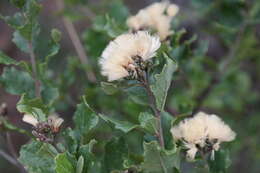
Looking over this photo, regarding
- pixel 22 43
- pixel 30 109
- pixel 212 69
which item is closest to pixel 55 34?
pixel 22 43

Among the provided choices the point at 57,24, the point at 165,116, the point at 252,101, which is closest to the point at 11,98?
the point at 57,24

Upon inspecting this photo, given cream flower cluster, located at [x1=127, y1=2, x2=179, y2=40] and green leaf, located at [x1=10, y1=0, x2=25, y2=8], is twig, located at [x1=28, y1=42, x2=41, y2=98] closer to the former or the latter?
green leaf, located at [x1=10, y1=0, x2=25, y2=8]

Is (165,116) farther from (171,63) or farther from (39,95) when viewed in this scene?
(39,95)

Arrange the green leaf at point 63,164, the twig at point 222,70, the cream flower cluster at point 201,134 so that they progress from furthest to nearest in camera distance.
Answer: the twig at point 222,70 < the cream flower cluster at point 201,134 < the green leaf at point 63,164

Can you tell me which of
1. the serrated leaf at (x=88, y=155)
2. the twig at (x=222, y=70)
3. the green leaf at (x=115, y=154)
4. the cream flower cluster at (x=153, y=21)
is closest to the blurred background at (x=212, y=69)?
the twig at (x=222, y=70)

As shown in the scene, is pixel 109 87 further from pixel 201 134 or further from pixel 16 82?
pixel 16 82

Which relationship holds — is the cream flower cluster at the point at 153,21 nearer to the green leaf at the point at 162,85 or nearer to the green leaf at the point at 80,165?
the green leaf at the point at 162,85

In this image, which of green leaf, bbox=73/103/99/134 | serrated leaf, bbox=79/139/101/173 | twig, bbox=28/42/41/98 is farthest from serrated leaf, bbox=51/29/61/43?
serrated leaf, bbox=79/139/101/173
